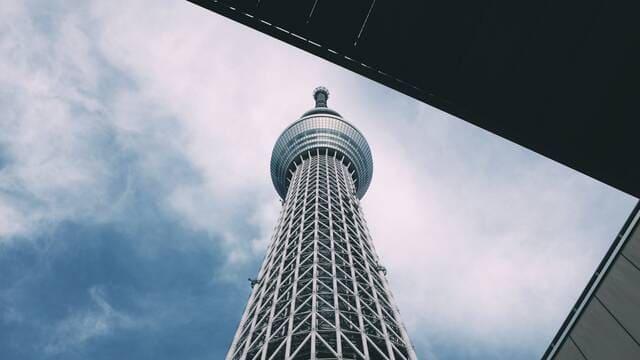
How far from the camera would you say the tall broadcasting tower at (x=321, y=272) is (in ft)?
100

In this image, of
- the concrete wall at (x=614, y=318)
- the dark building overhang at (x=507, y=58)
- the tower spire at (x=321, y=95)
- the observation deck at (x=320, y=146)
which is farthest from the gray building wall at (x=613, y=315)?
the tower spire at (x=321, y=95)

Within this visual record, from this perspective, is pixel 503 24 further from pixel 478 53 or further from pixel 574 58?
pixel 574 58

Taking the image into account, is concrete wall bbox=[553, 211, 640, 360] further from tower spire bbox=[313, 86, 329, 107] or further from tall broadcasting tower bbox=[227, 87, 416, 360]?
tower spire bbox=[313, 86, 329, 107]

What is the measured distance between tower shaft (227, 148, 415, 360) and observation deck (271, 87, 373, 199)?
12.0 metres

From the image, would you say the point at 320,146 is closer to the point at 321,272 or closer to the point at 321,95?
the point at 321,95

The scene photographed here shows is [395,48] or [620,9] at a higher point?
[395,48]

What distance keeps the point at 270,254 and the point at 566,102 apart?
47.1 meters

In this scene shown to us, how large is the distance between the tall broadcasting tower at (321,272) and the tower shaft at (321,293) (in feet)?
0.31

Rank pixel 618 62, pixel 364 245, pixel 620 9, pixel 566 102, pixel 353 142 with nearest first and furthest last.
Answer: pixel 620 9 < pixel 618 62 < pixel 566 102 < pixel 364 245 < pixel 353 142

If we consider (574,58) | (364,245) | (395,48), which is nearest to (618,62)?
(574,58)

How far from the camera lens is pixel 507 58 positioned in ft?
23.6

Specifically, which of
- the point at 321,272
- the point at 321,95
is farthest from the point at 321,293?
the point at 321,95

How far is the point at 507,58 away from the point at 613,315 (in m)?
4.10

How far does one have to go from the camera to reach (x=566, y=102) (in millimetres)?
7184
